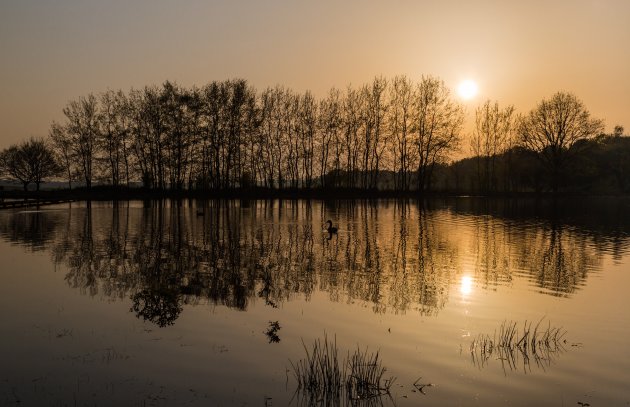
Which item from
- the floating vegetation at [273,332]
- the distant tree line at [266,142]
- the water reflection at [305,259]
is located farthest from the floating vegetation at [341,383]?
the distant tree line at [266,142]

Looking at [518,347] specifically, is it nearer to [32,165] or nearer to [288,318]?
[288,318]

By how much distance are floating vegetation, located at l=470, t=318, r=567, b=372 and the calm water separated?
0.09 metres

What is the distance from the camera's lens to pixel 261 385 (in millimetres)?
9531

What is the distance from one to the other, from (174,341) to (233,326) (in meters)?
1.82

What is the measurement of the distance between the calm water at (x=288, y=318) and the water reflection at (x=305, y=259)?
0.13 meters

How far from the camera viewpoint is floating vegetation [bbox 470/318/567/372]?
11.1m

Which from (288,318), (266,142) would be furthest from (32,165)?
(288,318)

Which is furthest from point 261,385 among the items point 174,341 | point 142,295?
point 142,295

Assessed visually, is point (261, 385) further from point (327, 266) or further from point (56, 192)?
point (56, 192)

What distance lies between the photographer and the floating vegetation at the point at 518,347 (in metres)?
11.1

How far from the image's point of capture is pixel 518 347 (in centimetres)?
1210

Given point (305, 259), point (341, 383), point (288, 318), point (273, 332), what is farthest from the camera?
point (305, 259)

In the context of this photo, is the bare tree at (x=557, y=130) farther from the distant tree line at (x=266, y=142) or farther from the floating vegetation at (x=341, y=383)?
the floating vegetation at (x=341, y=383)

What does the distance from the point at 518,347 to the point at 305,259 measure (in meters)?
14.2
